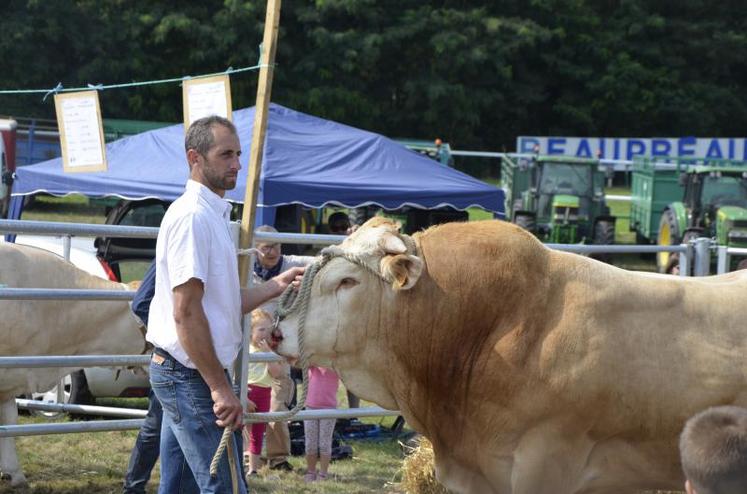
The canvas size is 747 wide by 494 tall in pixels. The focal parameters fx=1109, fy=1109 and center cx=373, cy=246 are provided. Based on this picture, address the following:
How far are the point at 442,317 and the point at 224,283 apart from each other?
737 mm

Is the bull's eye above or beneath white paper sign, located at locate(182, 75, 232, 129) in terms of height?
beneath

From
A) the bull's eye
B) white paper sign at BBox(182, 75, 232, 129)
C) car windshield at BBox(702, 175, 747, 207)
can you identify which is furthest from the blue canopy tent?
car windshield at BBox(702, 175, 747, 207)

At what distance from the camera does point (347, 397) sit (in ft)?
29.9

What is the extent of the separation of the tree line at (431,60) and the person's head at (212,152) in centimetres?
2944

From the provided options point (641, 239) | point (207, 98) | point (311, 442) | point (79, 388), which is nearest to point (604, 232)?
point (641, 239)

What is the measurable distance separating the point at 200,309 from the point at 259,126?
59.7 inches

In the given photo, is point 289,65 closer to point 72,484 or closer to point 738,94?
point 738,94

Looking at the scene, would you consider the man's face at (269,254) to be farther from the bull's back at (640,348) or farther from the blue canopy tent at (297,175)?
the blue canopy tent at (297,175)

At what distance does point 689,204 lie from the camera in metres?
20.1

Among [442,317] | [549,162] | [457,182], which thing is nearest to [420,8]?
[549,162]

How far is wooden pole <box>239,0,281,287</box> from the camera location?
4.77 m

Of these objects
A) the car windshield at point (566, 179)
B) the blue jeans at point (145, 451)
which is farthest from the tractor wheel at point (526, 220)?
the blue jeans at point (145, 451)

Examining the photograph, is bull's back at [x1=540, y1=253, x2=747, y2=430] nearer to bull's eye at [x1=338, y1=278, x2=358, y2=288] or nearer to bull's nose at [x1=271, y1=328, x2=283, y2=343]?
bull's eye at [x1=338, y1=278, x2=358, y2=288]

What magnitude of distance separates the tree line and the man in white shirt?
29473mm
